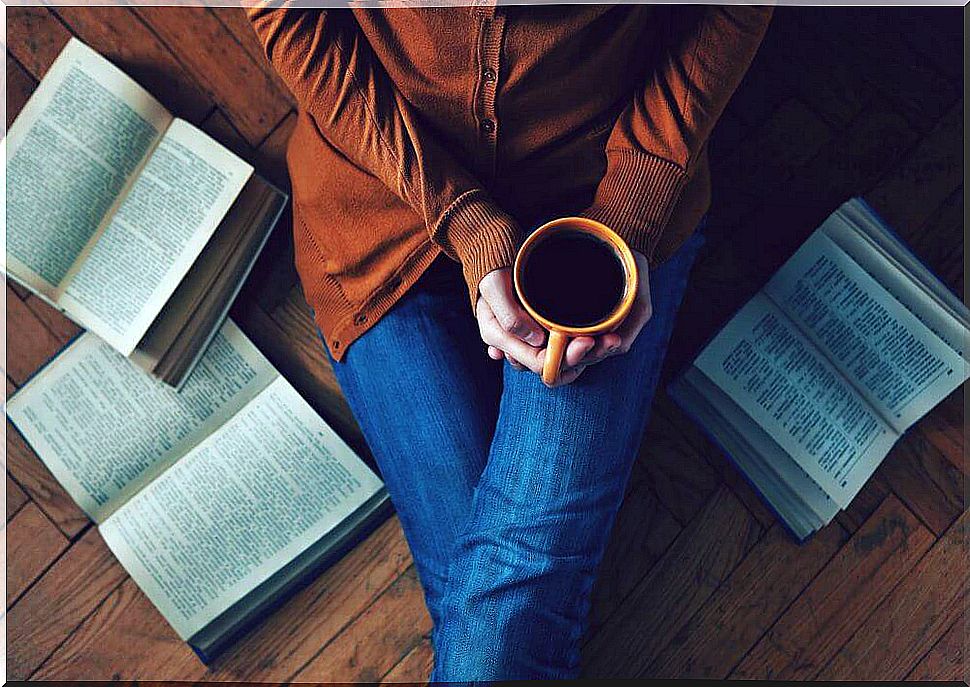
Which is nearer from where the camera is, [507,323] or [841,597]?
[507,323]

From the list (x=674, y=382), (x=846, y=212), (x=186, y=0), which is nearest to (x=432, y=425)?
(x=674, y=382)

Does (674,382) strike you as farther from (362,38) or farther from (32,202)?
(32,202)

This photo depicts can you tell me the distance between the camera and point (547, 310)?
0.66 meters

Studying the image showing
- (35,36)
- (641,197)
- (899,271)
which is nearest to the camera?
(641,197)

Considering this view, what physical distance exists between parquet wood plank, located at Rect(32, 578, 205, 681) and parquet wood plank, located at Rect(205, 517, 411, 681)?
0.06 m

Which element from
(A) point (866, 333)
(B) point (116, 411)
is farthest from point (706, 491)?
(B) point (116, 411)

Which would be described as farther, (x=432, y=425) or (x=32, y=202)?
(x=32, y=202)

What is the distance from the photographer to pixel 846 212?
102 cm

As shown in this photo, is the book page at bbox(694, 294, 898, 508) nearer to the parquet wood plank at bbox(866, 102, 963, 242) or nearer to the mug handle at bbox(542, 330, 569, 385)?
the parquet wood plank at bbox(866, 102, 963, 242)

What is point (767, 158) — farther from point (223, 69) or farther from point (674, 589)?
point (223, 69)

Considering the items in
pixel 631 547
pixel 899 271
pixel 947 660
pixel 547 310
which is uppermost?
pixel 547 310

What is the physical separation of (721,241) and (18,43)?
0.98 m

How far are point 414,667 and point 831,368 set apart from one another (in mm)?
647

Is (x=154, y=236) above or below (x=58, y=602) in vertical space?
above
